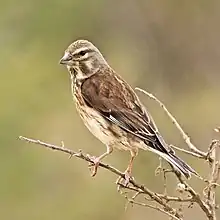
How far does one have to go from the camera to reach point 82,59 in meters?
5.25

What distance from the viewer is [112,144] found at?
201 inches

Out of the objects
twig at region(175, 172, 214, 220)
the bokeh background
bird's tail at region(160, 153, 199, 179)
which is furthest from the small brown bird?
the bokeh background

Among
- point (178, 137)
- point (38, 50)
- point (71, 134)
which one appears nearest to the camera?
point (178, 137)

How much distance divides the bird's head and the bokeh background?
7.65 ft

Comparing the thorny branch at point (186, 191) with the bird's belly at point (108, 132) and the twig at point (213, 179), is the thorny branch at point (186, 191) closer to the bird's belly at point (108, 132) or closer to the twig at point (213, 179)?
the twig at point (213, 179)

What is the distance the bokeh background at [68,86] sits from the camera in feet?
29.4

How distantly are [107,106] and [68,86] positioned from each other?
5.28 metres

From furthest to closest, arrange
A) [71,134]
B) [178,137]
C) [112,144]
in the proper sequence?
[71,134], [178,137], [112,144]

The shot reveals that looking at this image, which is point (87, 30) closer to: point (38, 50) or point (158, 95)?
point (38, 50)

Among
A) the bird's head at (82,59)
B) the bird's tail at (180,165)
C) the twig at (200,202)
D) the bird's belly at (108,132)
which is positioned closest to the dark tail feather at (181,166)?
the bird's tail at (180,165)

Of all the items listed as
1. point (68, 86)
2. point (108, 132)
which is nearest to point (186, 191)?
point (108, 132)

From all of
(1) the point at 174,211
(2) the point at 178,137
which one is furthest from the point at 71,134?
(1) the point at 174,211

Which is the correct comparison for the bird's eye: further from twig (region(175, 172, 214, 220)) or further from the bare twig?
twig (region(175, 172, 214, 220))

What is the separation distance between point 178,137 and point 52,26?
337 centimetres
